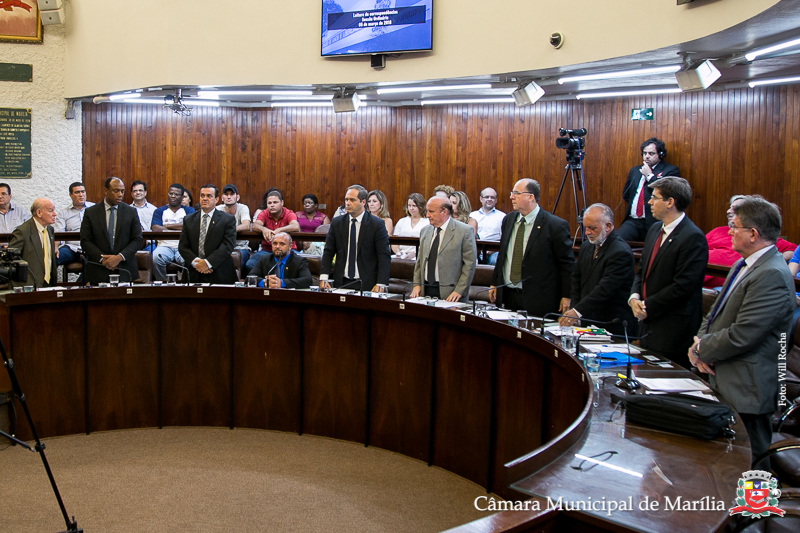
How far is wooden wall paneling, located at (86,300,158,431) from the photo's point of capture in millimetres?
4418

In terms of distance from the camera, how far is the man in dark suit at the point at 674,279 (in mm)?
3328

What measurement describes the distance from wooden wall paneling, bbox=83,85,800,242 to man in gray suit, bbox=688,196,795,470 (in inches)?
183

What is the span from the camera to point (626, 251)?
387cm

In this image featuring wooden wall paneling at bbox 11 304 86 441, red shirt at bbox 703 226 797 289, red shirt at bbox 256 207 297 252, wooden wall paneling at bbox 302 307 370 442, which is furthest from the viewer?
red shirt at bbox 256 207 297 252

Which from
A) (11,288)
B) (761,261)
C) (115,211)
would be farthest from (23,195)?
(761,261)

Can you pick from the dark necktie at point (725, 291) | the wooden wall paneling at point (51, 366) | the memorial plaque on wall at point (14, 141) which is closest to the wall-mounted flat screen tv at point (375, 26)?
the wooden wall paneling at point (51, 366)

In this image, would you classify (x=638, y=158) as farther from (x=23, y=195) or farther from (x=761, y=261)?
(x=23, y=195)

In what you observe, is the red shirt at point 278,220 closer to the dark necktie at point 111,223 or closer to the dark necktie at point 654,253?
the dark necktie at point 111,223

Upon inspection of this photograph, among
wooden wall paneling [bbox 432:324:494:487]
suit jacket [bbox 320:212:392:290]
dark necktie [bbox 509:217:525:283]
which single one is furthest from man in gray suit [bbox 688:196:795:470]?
suit jacket [bbox 320:212:392:290]

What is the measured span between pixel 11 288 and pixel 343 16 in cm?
420

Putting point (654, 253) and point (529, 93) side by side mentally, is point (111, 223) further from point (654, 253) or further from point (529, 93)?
point (654, 253)

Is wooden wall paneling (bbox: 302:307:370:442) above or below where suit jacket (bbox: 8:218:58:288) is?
below

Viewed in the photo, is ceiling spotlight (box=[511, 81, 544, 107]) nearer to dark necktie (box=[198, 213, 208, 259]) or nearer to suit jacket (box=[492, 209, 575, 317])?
suit jacket (box=[492, 209, 575, 317])

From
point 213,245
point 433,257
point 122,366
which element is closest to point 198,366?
point 122,366
